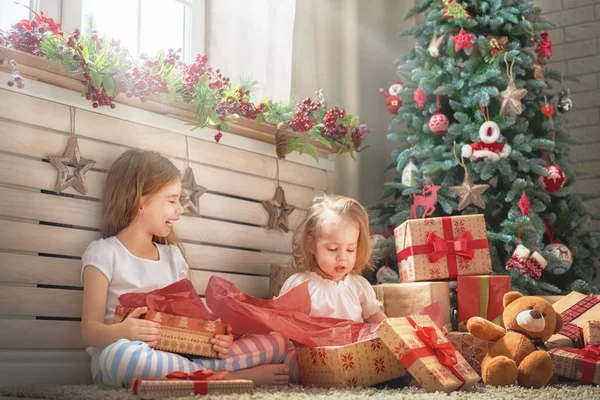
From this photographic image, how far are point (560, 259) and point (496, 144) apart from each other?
57 cm

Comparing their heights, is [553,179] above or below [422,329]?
above

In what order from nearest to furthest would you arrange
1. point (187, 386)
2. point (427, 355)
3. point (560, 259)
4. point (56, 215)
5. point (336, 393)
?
1. point (187, 386)
2. point (336, 393)
3. point (427, 355)
4. point (56, 215)
5. point (560, 259)

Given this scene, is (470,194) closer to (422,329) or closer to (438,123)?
(438,123)

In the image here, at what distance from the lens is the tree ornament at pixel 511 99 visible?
3074 mm

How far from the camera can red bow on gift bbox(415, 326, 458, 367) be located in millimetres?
2020

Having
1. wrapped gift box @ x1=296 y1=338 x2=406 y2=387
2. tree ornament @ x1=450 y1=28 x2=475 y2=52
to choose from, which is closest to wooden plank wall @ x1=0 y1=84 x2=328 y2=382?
wrapped gift box @ x1=296 y1=338 x2=406 y2=387

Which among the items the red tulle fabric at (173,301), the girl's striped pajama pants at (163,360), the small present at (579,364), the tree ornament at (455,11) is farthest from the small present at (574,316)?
the tree ornament at (455,11)

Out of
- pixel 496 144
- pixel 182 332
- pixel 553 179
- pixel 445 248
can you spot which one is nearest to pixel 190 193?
pixel 182 332

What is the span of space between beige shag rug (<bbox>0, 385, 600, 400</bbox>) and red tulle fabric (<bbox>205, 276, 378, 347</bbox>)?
0.21 m

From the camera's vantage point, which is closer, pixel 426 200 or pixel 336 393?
pixel 336 393

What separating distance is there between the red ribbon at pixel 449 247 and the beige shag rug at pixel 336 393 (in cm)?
76

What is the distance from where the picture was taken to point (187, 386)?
1643mm

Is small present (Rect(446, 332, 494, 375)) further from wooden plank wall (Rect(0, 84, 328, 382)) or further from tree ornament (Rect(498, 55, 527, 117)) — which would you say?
tree ornament (Rect(498, 55, 527, 117))

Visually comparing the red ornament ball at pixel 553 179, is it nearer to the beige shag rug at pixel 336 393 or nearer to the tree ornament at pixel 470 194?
the tree ornament at pixel 470 194
